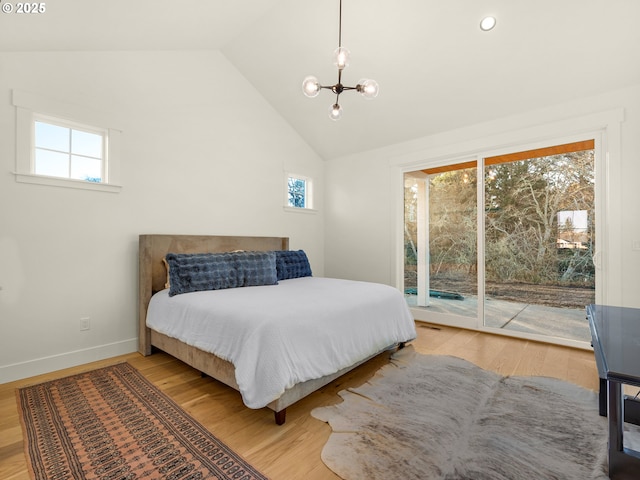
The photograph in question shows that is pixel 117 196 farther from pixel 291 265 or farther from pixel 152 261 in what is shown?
pixel 291 265

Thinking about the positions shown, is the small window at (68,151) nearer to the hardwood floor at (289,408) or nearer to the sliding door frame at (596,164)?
the hardwood floor at (289,408)

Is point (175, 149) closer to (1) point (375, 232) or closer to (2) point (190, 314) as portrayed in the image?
(2) point (190, 314)

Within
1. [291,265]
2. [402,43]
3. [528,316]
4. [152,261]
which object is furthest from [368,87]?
[528,316]

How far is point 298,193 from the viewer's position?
16.2 ft

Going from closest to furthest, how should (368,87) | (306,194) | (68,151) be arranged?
(368,87)
(68,151)
(306,194)

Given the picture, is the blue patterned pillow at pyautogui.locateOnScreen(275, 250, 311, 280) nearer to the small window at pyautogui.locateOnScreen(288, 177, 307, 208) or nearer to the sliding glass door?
the small window at pyautogui.locateOnScreen(288, 177, 307, 208)

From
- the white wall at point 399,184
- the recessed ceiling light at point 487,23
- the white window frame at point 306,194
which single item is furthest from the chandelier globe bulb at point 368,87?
the white window frame at point 306,194

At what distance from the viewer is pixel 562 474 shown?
139cm

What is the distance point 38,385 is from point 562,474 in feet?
10.9

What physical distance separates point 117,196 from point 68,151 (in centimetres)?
52

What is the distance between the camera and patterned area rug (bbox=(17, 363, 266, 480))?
1416mm

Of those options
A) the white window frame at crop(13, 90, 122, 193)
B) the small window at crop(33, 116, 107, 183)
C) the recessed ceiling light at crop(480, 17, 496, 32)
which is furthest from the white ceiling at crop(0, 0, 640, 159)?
the small window at crop(33, 116, 107, 183)

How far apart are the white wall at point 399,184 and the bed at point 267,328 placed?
156 cm

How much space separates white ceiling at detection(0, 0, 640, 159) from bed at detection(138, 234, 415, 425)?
1.84 m
